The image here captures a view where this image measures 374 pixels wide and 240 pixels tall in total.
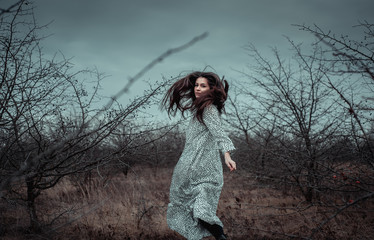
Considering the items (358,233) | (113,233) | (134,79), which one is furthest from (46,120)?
(358,233)

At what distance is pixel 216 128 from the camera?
2.84 meters

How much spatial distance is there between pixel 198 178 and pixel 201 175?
4 cm

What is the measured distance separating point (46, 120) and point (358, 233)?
11.7 feet

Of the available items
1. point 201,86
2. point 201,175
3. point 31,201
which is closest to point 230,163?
point 201,175

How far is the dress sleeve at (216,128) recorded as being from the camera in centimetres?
271

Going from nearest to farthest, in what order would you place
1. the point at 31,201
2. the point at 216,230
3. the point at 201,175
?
the point at 216,230 → the point at 201,175 → the point at 31,201

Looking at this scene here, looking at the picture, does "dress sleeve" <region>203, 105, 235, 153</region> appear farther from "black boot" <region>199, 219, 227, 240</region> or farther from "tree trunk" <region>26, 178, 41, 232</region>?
"tree trunk" <region>26, 178, 41, 232</region>

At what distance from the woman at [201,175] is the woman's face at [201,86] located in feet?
0.11

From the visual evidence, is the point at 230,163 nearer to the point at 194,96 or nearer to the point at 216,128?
the point at 216,128

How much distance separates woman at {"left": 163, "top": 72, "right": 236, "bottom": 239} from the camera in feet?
8.98

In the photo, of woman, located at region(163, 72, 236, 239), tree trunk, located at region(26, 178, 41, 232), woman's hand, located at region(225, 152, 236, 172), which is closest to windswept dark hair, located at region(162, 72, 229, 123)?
woman, located at region(163, 72, 236, 239)

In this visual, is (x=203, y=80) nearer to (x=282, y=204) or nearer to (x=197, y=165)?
(x=197, y=165)

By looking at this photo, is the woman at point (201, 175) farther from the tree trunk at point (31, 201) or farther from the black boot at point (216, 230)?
the tree trunk at point (31, 201)

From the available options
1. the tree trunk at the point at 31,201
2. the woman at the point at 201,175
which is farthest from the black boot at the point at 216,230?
the tree trunk at the point at 31,201
